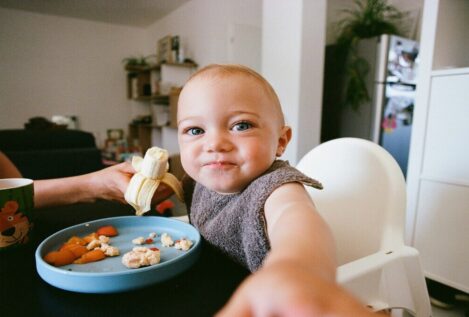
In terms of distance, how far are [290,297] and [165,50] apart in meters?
4.39

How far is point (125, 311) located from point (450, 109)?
4.72 ft

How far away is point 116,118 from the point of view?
5.32 meters

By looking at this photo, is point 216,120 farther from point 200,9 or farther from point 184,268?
point 200,9

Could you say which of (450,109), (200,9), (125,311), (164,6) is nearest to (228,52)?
(200,9)

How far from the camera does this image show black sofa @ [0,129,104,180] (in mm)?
1995

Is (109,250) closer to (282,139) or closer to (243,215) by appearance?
(243,215)

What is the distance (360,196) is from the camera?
70cm

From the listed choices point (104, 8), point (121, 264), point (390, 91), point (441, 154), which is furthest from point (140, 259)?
point (104, 8)

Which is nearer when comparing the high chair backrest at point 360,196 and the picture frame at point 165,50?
the high chair backrest at point 360,196

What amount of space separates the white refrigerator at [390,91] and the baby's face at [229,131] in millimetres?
2349

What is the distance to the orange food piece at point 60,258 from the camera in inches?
16.4

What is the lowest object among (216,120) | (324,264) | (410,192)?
(410,192)

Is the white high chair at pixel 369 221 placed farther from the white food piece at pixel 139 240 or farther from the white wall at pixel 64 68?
the white wall at pixel 64 68

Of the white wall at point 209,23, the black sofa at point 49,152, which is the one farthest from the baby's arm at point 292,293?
the white wall at point 209,23
